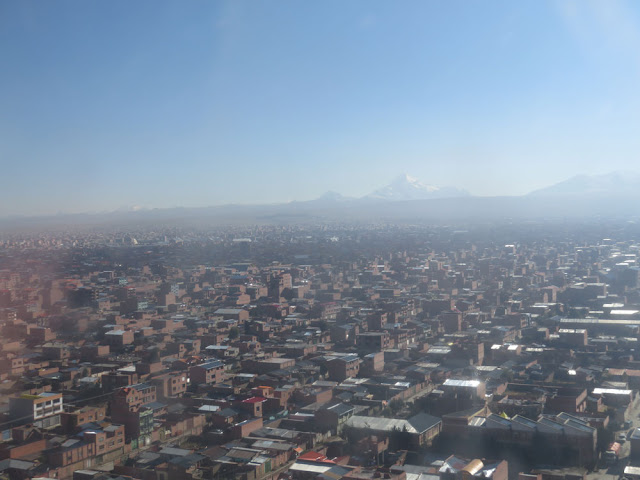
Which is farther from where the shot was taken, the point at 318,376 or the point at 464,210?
the point at 464,210

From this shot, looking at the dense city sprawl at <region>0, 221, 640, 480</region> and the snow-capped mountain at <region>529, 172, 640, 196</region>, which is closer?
the dense city sprawl at <region>0, 221, 640, 480</region>

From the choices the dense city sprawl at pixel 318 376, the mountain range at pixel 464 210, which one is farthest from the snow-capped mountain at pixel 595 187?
the dense city sprawl at pixel 318 376

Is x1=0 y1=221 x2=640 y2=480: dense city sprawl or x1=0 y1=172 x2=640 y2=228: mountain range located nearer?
x1=0 y1=221 x2=640 y2=480: dense city sprawl

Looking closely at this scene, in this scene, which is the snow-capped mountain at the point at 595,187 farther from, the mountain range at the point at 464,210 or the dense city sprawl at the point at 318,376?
the dense city sprawl at the point at 318,376

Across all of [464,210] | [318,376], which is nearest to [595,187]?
[464,210]

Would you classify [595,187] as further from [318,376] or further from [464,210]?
[318,376]

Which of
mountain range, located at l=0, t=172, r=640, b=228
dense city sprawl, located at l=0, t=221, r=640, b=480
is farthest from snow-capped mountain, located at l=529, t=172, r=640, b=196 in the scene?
dense city sprawl, located at l=0, t=221, r=640, b=480

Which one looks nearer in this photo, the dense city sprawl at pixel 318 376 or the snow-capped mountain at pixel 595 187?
the dense city sprawl at pixel 318 376

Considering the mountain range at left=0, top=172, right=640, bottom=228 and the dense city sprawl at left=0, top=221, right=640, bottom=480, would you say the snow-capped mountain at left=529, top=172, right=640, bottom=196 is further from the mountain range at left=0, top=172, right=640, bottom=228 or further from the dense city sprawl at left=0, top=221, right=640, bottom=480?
the dense city sprawl at left=0, top=221, right=640, bottom=480

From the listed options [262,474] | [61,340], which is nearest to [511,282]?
[61,340]

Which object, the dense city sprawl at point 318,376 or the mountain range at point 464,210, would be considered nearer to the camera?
the dense city sprawl at point 318,376

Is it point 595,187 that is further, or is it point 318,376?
→ point 595,187
